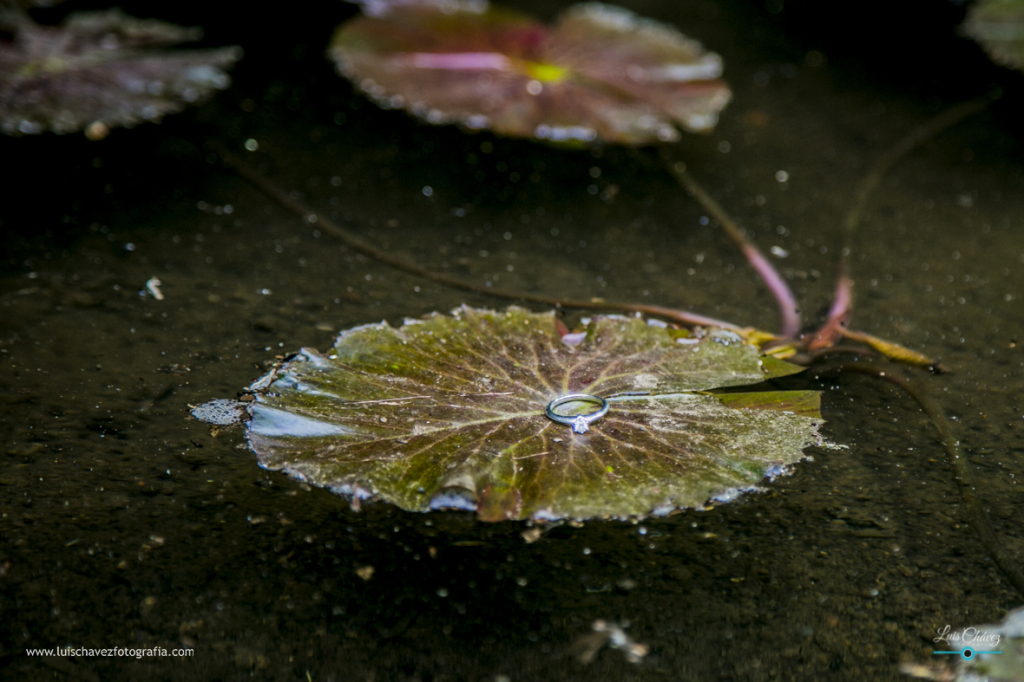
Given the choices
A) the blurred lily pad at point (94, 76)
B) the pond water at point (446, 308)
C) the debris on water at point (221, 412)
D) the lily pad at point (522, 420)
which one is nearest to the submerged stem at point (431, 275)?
the pond water at point (446, 308)

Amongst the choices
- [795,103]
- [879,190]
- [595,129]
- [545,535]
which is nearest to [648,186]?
[595,129]

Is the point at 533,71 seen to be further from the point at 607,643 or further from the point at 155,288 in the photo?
the point at 607,643

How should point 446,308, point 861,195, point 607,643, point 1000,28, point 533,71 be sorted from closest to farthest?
point 607,643 < point 446,308 < point 861,195 < point 533,71 < point 1000,28

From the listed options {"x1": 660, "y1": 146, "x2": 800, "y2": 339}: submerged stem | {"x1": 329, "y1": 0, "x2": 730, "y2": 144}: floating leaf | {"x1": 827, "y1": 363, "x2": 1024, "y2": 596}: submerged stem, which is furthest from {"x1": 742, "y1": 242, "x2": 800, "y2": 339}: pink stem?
{"x1": 329, "y1": 0, "x2": 730, "y2": 144}: floating leaf

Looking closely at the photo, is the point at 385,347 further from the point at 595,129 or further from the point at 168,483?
the point at 595,129

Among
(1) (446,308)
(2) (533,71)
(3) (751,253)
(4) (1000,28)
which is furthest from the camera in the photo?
(4) (1000,28)

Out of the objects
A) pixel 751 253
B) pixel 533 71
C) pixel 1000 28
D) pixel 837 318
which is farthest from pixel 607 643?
pixel 1000 28
